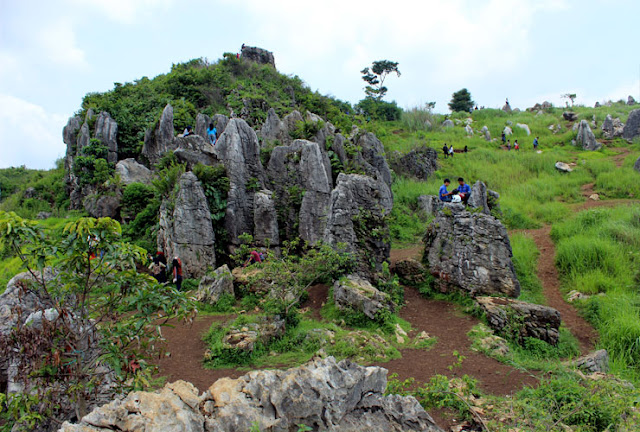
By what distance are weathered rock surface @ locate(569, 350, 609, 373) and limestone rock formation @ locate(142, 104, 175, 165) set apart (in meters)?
20.4

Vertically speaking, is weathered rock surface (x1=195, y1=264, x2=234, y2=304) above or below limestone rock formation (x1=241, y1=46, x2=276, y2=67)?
below

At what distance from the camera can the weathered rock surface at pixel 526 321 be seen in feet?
27.2

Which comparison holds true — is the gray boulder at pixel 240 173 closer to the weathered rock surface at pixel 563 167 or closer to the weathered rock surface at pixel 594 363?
the weathered rock surface at pixel 594 363

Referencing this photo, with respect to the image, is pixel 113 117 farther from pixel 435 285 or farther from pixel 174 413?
pixel 174 413

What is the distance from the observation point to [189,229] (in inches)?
500

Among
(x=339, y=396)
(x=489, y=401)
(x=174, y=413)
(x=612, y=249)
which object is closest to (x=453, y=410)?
(x=489, y=401)

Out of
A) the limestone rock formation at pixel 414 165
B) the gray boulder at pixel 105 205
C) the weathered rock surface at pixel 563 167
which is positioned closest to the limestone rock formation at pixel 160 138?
the gray boulder at pixel 105 205

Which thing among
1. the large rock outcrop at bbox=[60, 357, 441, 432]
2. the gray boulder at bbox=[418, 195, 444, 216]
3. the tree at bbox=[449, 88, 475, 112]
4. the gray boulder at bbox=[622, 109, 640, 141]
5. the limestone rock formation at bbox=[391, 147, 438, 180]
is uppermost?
the tree at bbox=[449, 88, 475, 112]

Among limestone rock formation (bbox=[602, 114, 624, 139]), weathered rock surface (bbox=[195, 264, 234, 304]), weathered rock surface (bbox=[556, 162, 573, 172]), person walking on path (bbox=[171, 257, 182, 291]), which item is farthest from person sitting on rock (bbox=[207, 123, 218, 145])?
limestone rock formation (bbox=[602, 114, 624, 139])

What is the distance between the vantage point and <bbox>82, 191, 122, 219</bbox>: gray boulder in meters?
17.0

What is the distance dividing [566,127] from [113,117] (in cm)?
4151

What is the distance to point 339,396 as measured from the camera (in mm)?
3938

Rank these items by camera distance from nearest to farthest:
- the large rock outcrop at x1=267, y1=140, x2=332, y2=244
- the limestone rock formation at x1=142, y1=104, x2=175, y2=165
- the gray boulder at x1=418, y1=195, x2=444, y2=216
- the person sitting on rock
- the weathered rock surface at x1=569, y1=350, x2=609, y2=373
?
the weathered rock surface at x1=569, y1=350, x2=609, y2=373 < the large rock outcrop at x1=267, y1=140, x2=332, y2=244 < the person sitting on rock < the limestone rock formation at x1=142, y1=104, x2=175, y2=165 < the gray boulder at x1=418, y1=195, x2=444, y2=216

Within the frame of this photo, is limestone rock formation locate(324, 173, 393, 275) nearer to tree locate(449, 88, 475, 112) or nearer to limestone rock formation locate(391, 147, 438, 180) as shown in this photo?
limestone rock formation locate(391, 147, 438, 180)
